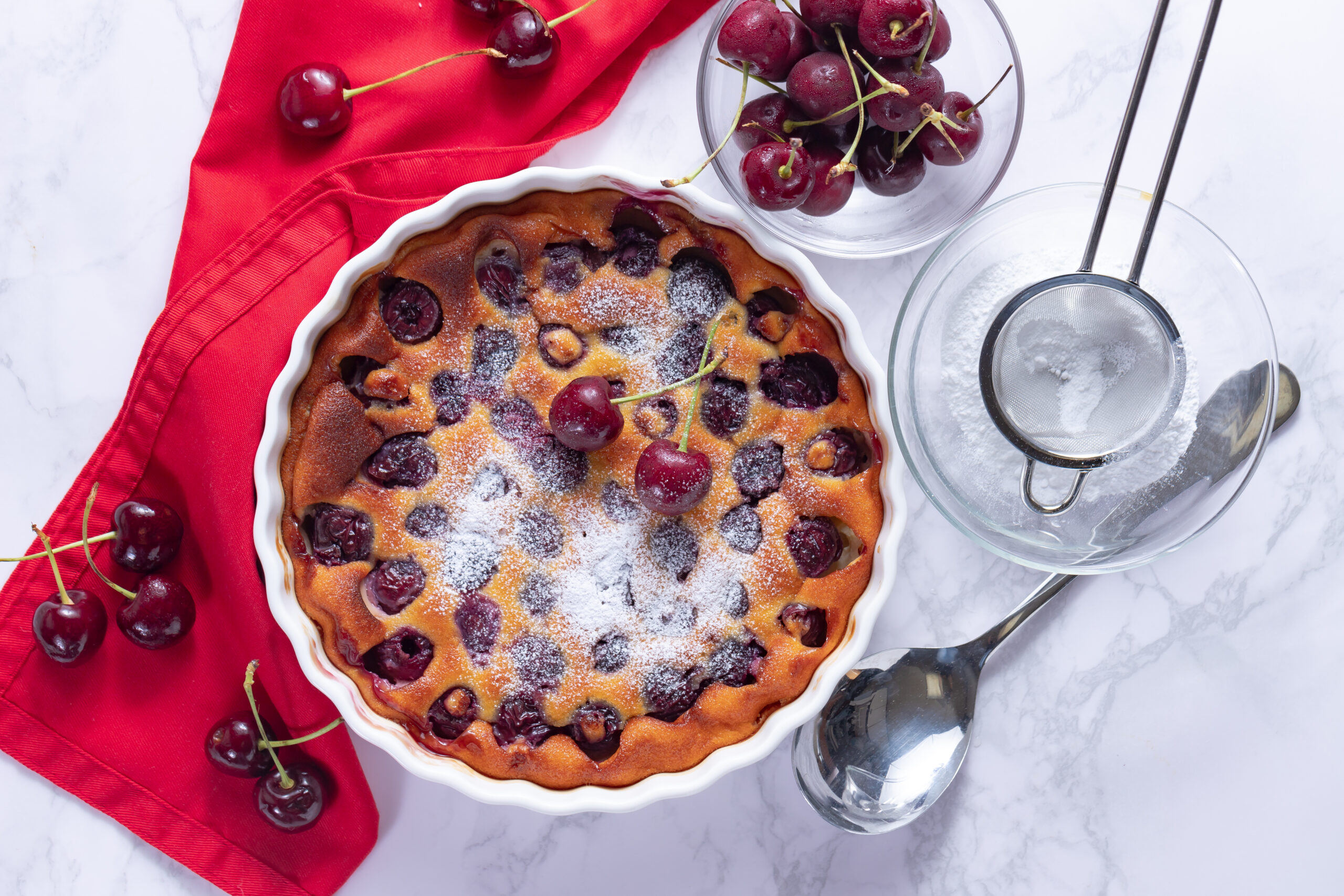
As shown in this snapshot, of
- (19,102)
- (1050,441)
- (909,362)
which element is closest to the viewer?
(1050,441)

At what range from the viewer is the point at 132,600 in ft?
6.17

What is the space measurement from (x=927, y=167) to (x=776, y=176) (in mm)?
403

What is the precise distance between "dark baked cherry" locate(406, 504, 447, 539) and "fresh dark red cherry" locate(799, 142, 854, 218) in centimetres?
86

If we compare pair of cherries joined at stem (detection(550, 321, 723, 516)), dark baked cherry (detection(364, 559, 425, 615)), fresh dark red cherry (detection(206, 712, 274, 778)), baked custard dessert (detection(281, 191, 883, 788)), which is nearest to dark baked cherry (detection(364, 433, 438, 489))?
baked custard dessert (detection(281, 191, 883, 788))

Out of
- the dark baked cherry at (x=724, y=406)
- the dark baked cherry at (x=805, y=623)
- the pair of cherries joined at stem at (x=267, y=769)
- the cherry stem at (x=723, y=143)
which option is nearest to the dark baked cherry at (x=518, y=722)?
the pair of cherries joined at stem at (x=267, y=769)

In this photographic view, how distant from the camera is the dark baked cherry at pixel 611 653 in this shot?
1.71 m

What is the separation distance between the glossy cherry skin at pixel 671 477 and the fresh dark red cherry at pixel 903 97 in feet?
2.22

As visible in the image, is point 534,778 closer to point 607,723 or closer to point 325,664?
point 607,723

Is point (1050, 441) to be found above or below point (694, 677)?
above

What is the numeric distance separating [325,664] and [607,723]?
510 mm

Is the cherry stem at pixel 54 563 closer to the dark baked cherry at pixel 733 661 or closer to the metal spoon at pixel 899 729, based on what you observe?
the dark baked cherry at pixel 733 661

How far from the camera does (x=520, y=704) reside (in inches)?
66.8

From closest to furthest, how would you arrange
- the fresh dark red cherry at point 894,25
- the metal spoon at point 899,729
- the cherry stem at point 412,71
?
the fresh dark red cherry at point 894,25 < the cherry stem at point 412,71 < the metal spoon at point 899,729

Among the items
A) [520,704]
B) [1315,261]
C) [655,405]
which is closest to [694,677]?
[520,704]
